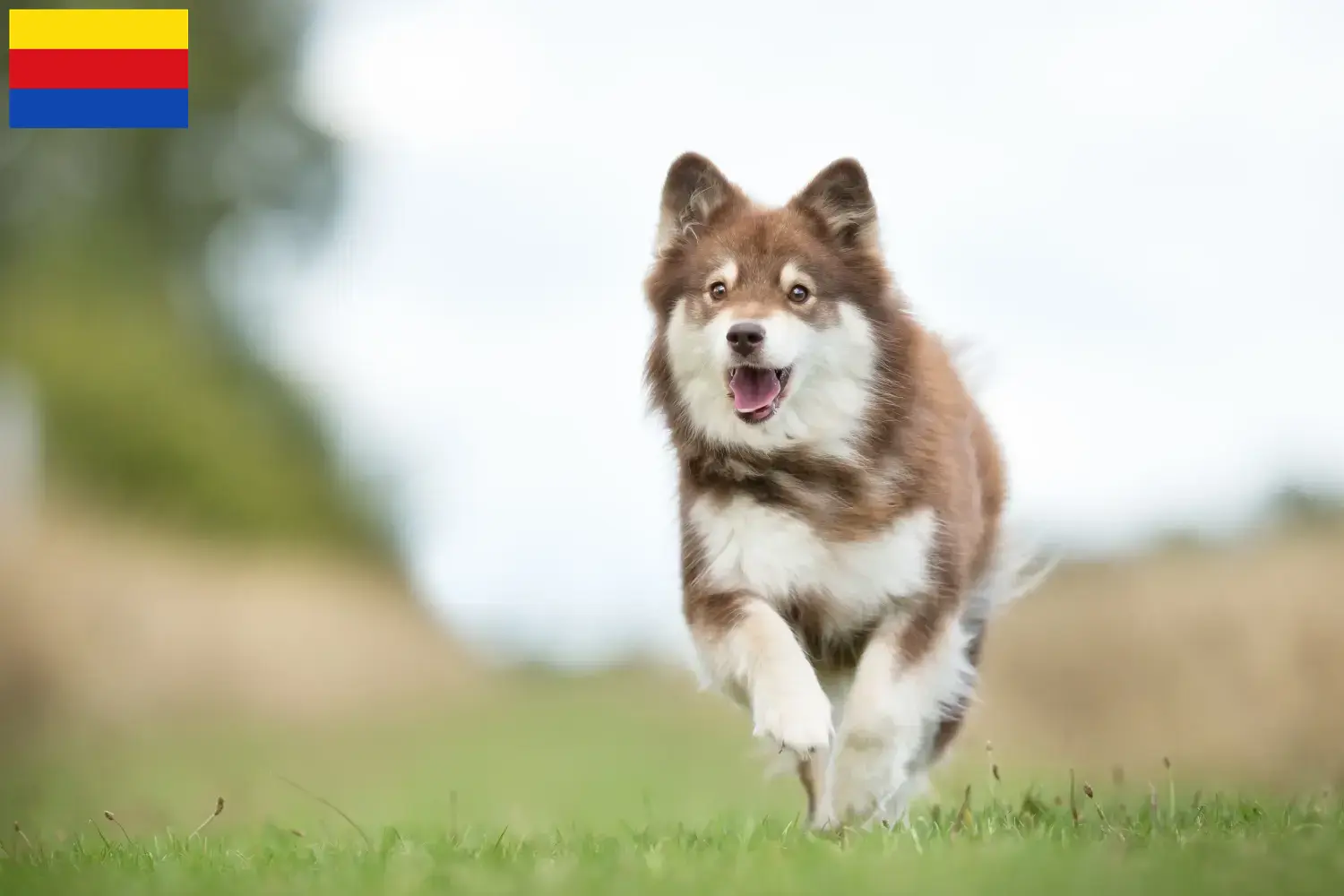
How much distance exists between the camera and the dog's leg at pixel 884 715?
194 inches

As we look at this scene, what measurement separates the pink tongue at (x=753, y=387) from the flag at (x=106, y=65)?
399cm

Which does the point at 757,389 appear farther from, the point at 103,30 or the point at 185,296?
the point at 185,296

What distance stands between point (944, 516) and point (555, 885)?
2.09 meters

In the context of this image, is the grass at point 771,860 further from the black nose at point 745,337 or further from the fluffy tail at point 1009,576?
the black nose at point 745,337

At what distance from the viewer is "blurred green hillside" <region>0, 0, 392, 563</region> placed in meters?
16.5

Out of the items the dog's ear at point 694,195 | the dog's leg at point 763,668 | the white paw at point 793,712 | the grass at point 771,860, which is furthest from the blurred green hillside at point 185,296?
the white paw at point 793,712

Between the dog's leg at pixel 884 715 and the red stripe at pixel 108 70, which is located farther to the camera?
the red stripe at pixel 108 70

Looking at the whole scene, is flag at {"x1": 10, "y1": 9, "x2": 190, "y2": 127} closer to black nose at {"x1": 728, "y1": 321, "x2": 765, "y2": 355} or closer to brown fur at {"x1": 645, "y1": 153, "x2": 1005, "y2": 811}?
brown fur at {"x1": 645, "y1": 153, "x2": 1005, "y2": 811}

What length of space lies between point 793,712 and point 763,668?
0.64 ft

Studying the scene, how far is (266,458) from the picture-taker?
18.3m

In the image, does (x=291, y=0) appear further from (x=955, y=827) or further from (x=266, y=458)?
(x=955, y=827)

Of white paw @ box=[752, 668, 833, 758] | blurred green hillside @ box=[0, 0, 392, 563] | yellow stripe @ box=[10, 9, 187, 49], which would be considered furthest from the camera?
blurred green hillside @ box=[0, 0, 392, 563]

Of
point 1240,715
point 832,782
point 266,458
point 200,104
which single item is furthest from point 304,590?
point 832,782

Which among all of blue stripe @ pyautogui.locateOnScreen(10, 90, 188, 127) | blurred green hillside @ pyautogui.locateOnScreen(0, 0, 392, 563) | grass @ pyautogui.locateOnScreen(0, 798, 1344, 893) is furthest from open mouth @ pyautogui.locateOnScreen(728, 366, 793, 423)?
blurred green hillside @ pyautogui.locateOnScreen(0, 0, 392, 563)
